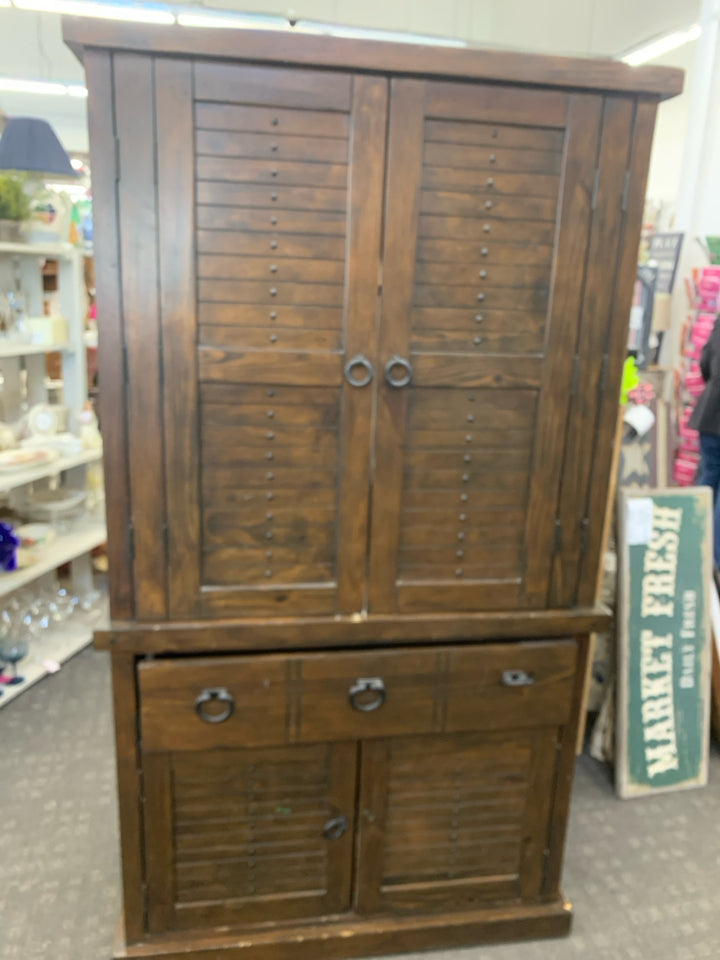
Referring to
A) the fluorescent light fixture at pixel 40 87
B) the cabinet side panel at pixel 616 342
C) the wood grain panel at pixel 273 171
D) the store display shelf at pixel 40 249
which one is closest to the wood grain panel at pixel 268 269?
the wood grain panel at pixel 273 171

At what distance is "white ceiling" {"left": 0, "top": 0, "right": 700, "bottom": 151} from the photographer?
5328mm

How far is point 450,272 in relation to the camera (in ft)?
4.33

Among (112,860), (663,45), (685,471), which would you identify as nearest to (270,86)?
(112,860)

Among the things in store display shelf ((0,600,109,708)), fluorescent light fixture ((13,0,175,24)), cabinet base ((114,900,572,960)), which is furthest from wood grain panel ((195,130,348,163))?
fluorescent light fixture ((13,0,175,24))

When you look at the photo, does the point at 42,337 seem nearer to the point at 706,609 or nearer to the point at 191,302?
the point at 191,302

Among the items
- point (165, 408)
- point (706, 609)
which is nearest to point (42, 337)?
point (165, 408)

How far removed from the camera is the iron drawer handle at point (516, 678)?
1.52 metres

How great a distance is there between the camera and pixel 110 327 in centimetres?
125

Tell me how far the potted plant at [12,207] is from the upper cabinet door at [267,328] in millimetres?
1761

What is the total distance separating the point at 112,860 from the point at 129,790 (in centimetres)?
56

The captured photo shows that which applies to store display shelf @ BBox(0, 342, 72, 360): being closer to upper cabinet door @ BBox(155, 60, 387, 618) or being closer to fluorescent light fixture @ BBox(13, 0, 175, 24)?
upper cabinet door @ BBox(155, 60, 387, 618)

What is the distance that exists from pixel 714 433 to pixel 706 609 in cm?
102

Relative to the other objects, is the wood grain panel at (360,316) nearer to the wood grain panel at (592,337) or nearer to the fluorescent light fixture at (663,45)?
the wood grain panel at (592,337)

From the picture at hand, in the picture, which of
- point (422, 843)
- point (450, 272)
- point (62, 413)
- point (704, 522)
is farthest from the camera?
point (62, 413)
